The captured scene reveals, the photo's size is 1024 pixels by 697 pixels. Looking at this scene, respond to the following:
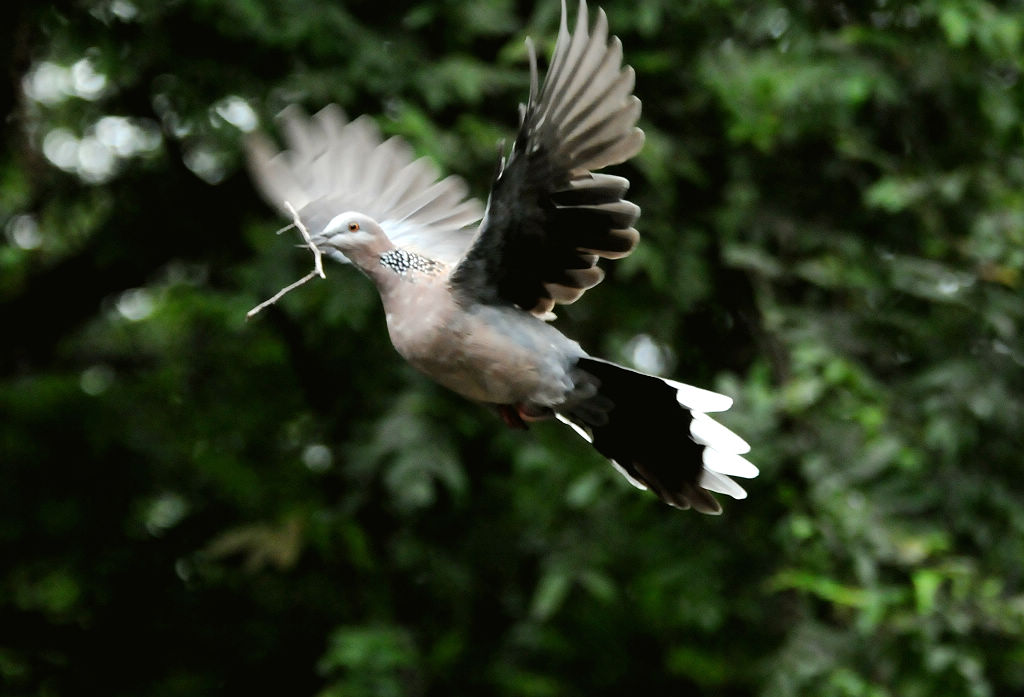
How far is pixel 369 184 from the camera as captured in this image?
12.2 ft

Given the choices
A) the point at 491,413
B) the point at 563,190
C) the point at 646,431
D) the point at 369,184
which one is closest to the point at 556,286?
the point at 563,190

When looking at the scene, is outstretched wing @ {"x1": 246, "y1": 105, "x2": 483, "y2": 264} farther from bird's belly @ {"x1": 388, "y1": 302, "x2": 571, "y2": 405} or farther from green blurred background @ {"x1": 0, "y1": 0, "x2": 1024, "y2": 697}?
green blurred background @ {"x1": 0, "y1": 0, "x2": 1024, "y2": 697}

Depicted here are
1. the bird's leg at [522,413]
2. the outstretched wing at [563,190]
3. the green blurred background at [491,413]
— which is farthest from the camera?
the green blurred background at [491,413]

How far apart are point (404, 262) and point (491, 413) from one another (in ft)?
5.62

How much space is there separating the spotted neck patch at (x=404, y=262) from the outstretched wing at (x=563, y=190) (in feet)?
0.35

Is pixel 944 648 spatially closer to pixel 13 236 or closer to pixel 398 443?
pixel 398 443

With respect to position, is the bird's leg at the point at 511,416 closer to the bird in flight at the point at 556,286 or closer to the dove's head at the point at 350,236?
the bird in flight at the point at 556,286

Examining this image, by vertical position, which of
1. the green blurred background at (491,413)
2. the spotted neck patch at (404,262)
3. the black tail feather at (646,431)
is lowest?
the green blurred background at (491,413)

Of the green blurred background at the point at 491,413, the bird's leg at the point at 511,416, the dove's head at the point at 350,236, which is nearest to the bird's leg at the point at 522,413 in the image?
the bird's leg at the point at 511,416

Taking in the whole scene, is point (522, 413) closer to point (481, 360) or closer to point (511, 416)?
point (511, 416)

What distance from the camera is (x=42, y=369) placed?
7383 mm

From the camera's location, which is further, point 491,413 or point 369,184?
point 491,413

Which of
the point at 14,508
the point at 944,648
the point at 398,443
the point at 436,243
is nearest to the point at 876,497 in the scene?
the point at 944,648

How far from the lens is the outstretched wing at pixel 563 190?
8.90 ft
